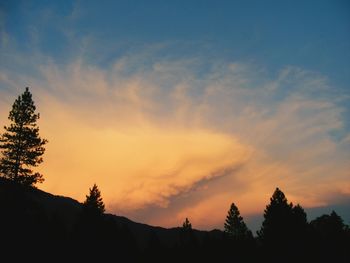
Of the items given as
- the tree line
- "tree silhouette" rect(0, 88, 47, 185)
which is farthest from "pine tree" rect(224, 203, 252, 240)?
"tree silhouette" rect(0, 88, 47, 185)

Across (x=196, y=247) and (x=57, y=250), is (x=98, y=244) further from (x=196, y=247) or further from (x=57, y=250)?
(x=196, y=247)

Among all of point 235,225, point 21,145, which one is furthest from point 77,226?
point 235,225

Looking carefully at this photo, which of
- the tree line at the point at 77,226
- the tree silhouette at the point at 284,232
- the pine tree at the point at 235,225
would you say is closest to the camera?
the tree line at the point at 77,226

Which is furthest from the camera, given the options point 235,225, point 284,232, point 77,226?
point 235,225

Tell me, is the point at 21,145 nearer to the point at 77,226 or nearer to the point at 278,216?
the point at 77,226

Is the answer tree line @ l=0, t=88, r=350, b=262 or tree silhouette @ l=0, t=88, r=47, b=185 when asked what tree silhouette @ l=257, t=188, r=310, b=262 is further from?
tree silhouette @ l=0, t=88, r=47, b=185

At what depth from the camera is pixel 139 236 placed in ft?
590

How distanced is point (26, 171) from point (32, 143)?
2.86m

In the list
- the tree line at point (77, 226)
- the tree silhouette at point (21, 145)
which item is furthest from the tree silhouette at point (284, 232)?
the tree silhouette at point (21, 145)

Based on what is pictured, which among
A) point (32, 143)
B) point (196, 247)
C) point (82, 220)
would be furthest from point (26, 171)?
Result: point (196, 247)

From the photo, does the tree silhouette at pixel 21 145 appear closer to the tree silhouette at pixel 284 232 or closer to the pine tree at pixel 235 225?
the tree silhouette at pixel 284 232

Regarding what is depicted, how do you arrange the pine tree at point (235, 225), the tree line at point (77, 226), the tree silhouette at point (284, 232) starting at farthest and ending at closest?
the pine tree at point (235, 225) → the tree silhouette at point (284, 232) → the tree line at point (77, 226)

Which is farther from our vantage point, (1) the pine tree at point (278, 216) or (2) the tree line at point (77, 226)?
(1) the pine tree at point (278, 216)

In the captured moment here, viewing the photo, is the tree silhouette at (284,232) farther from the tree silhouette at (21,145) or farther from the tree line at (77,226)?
the tree silhouette at (21,145)
